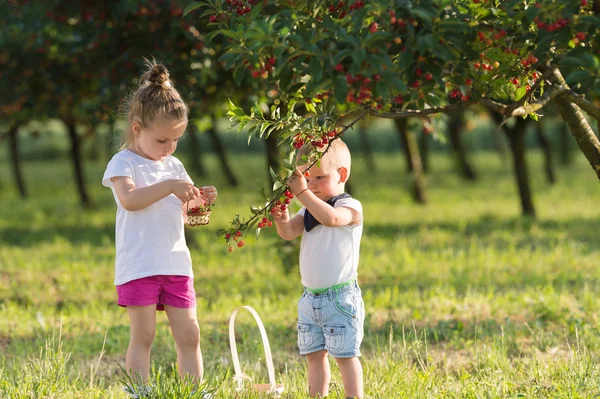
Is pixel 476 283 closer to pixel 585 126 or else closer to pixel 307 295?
pixel 585 126

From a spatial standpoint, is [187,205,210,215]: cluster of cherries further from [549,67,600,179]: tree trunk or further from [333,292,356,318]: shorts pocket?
[549,67,600,179]: tree trunk

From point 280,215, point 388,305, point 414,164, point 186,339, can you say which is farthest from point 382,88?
point 414,164

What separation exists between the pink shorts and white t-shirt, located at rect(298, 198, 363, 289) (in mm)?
651

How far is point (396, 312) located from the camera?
713 cm

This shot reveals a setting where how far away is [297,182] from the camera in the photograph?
3.93m

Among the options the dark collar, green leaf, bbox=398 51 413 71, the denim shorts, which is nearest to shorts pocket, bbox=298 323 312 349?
the denim shorts

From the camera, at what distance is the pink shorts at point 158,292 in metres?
4.25

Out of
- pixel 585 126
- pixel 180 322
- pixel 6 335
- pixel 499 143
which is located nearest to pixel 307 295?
pixel 180 322

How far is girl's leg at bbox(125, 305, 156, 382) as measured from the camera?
4309 millimetres

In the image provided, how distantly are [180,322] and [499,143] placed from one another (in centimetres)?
2872

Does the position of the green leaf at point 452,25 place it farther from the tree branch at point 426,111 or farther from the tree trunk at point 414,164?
the tree trunk at point 414,164

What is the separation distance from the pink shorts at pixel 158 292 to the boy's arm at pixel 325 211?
2.79 ft

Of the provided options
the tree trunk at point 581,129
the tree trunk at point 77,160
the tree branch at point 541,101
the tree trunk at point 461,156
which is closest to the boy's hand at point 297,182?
the tree branch at point 541,101

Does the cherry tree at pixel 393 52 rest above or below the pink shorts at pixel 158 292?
above
